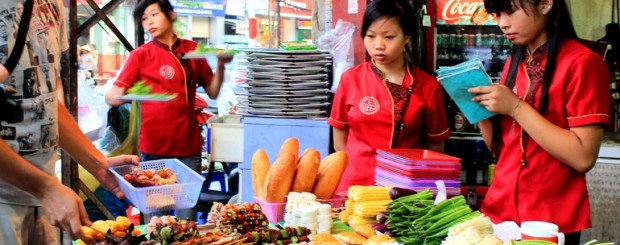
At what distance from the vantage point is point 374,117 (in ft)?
9.58

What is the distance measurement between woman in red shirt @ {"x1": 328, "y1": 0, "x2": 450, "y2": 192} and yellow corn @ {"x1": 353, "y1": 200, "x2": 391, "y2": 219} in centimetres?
68

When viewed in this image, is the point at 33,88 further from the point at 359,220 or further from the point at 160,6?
the point at 160,6

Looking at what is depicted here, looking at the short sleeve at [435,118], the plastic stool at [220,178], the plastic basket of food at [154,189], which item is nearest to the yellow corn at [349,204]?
the plastic basket of food at [154,189]

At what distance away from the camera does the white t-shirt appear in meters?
1.77

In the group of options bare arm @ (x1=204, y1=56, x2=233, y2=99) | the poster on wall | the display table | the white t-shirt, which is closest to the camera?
the white t-shirt

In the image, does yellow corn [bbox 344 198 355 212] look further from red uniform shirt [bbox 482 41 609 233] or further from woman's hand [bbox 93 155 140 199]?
woman's hand [bbox 93 155 140 199]

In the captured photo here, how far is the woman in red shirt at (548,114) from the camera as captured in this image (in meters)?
2.12

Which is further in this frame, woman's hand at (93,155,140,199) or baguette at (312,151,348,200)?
baguette at (312,151,348,200)

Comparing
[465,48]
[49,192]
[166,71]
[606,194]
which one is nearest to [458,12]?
[465,48]

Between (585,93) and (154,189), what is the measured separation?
145 cm

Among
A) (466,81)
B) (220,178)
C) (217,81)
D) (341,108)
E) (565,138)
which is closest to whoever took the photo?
(565,138)

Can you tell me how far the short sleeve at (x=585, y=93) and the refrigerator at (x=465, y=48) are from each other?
83.9 inches

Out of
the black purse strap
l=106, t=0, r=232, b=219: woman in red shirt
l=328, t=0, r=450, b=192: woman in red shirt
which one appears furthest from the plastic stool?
the black purse strap

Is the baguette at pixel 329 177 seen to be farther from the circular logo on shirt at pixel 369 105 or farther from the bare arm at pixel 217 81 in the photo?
the bare arm at pixel 217 81
